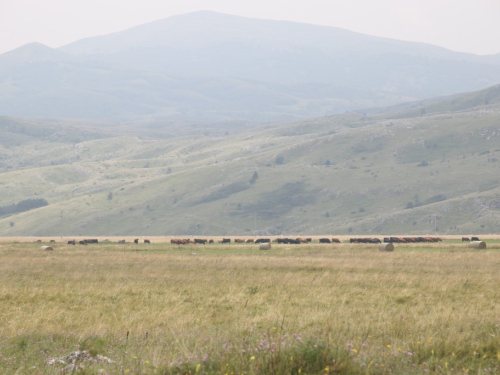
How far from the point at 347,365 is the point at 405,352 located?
2.07 metres

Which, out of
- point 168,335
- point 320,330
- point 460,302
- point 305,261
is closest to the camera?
point 320,330

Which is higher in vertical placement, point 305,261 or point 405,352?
point 405,352

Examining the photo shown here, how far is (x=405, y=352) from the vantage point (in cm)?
1354

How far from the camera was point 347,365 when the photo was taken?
12.0 m

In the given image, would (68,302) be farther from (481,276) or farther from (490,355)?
(481,276)

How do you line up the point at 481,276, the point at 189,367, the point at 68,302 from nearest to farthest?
the point at 189,367 < the point at 68,302 < the point at 481,276

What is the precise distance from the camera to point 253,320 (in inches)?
789

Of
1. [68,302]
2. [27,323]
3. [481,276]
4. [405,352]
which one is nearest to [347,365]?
[405,352]

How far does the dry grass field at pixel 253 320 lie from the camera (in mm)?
12562

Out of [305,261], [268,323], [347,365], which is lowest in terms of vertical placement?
[305,261]

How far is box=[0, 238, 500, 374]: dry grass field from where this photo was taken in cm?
1256

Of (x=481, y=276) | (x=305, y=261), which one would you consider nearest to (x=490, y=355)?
(x=481, y=276)

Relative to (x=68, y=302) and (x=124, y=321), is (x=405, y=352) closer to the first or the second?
(x=124, y=321)

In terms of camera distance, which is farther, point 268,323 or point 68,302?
point 68,302
